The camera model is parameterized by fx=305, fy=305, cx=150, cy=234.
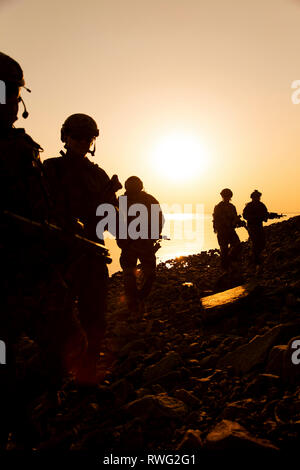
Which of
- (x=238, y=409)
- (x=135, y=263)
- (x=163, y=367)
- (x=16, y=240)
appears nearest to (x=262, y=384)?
(x=238, y=409)

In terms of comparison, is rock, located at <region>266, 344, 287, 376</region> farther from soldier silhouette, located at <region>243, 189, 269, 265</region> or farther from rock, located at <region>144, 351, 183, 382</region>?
soldier silhouette, located at <region>243, 189, 269, 265</region>

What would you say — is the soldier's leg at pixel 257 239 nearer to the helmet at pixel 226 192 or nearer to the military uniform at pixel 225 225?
the military uniform at pixel 225 225

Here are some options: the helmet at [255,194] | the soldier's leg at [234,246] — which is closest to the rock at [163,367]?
the soldier's leg at [234,246]

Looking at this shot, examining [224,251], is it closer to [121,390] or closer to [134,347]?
[134,347]

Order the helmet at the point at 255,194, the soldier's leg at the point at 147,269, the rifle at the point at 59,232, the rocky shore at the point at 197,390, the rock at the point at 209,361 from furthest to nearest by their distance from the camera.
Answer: the helmet at the point at 255,194, the soldier's leg at the point at 147,269, the rock at the point at 209,361, the rocky shore at the point at 197,390, the rifle at the point at 59,232

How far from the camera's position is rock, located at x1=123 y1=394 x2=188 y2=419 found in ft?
8.83

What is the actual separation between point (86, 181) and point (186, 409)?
271 cm

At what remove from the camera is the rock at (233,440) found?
198 centimetres

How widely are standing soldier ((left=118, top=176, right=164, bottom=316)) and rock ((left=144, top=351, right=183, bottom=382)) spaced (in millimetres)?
3077

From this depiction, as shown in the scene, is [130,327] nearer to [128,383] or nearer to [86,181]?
[128,383]

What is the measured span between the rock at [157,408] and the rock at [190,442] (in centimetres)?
38

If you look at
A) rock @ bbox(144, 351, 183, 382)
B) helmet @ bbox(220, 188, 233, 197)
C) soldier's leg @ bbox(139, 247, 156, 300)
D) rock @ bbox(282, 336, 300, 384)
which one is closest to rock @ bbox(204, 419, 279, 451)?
rock @ bbox(282, 336, 300, 384)

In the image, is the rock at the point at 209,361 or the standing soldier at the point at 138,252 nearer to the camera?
the rock at the point at 209,361
